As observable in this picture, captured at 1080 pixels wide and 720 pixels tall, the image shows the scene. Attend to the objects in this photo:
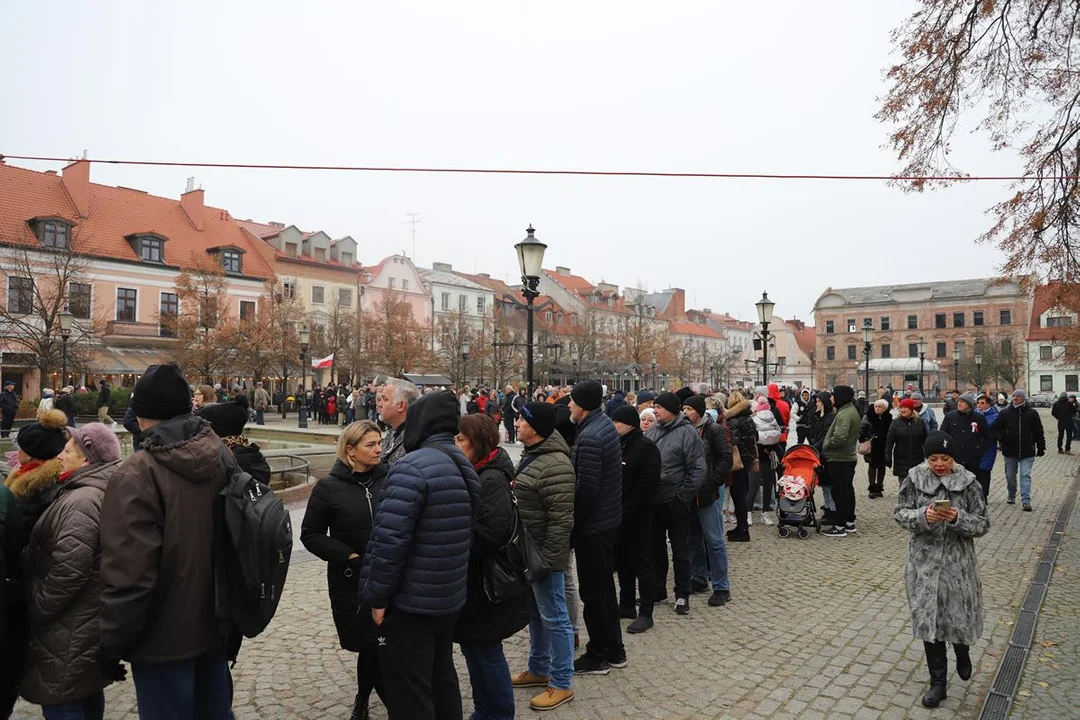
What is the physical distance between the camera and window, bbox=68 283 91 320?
121ft

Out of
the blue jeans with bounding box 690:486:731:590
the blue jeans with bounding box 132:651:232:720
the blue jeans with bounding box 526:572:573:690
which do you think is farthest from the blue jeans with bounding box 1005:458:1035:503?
the blue jeans with bounding box 132:651:232:720

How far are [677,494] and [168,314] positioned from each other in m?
40.6

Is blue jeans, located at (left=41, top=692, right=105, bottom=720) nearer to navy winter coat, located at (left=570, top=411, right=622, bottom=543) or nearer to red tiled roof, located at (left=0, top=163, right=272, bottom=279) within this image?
navy winter coat, located at (left=570, top=411, right=622, bottom=543)

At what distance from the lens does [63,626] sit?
3189 mm

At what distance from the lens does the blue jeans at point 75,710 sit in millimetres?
3254

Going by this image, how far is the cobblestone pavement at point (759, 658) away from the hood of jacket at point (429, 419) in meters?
2.10

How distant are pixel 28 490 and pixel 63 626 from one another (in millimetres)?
758

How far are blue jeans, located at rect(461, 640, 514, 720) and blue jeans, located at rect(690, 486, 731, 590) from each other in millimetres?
3443

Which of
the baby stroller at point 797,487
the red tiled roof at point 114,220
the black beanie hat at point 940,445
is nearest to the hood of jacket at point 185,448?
the black beanie hat at point 940,445

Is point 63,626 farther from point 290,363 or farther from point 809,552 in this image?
point 290,363

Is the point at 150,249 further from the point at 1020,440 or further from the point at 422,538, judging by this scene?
the point at 422,538

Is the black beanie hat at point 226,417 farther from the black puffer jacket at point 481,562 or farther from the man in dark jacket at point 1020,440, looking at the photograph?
the man in dark jacket at point 1020,440

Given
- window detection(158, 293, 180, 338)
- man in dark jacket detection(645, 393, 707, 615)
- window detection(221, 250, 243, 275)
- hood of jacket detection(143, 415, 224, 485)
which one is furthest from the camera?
window detection(221, 250, 243, 275)

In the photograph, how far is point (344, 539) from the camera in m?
4.17
